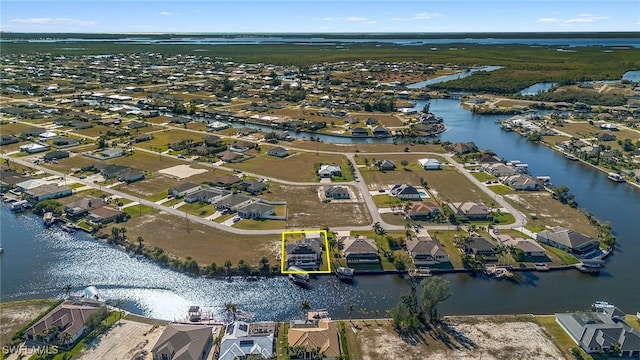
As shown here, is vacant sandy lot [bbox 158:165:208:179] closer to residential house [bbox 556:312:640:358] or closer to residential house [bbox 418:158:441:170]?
residential house [bbox 418:158:441:170]

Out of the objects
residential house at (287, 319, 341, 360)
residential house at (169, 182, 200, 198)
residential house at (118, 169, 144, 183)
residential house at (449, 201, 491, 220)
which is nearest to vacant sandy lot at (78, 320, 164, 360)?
residential house at (287, 319, 341, 360)

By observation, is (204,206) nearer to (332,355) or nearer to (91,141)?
(332,355)

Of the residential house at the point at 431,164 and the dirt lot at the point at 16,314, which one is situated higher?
the dirt lot at the point at 16,314

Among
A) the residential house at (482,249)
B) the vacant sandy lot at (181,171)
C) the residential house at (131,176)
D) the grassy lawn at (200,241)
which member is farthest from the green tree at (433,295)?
the residential house at (131,176)

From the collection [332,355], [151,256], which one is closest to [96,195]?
[151,256]

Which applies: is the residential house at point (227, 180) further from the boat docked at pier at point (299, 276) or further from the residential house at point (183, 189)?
the boat docked at pier at point (299, 276)

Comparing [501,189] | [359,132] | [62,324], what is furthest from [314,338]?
[359,132]
